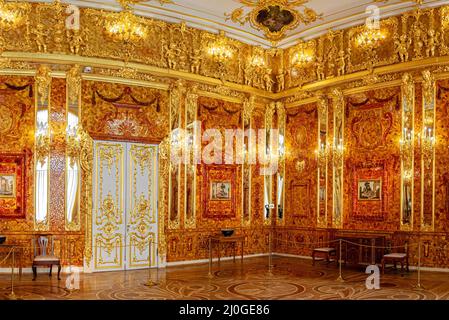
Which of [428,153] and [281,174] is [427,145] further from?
[281,174]

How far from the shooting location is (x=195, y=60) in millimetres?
13133

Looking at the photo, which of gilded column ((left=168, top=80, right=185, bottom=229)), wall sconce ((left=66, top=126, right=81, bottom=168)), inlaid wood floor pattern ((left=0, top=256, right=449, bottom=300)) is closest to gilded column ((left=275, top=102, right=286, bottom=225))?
inlaid wood floor pattern ((left=0, top=256, right=449, bottom=300))

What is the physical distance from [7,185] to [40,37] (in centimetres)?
368

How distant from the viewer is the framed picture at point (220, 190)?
44.1 feet

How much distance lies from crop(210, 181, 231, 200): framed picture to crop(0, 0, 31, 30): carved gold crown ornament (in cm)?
658

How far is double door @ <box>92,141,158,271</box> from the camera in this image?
11.6 meters

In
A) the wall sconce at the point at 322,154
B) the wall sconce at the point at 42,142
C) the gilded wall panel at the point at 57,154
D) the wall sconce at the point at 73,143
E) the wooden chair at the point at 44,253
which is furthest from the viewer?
the wall sconce at the point at 322,154

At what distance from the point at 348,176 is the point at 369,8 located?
4654 millimetres

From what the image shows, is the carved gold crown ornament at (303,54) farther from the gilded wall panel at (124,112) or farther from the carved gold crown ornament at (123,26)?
the carved gold crown ornament at (123,26)

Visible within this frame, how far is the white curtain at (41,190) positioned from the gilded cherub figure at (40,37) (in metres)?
2.75

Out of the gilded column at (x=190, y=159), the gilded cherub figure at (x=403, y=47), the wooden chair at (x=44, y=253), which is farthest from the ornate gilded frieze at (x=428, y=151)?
the wooden chair at (x=44, y=253)

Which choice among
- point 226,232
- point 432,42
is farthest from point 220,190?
point 432,42
